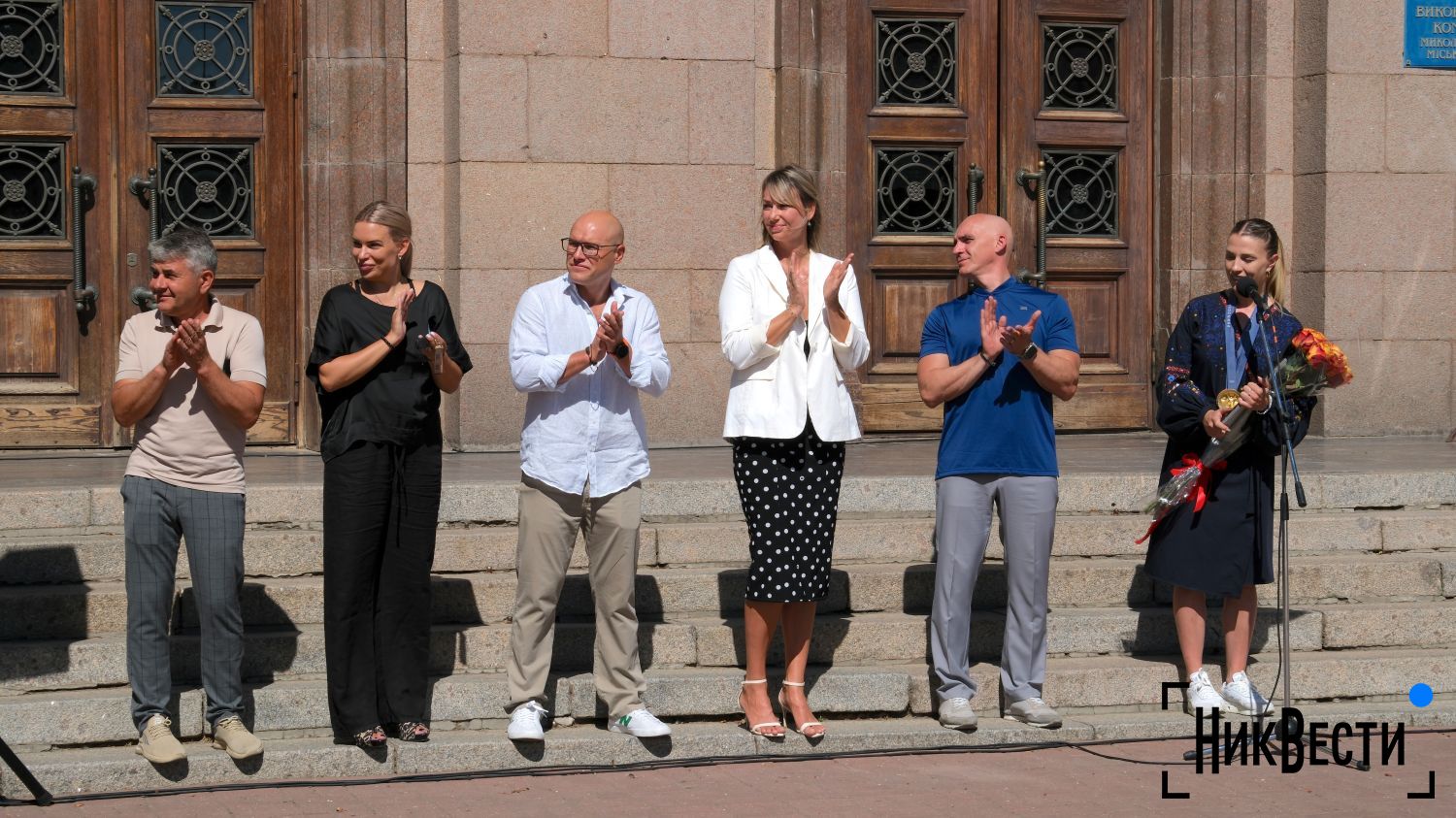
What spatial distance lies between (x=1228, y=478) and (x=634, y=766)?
270 cm

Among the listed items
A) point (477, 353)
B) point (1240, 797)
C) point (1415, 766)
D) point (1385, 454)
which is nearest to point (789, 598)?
point (1240, 797)

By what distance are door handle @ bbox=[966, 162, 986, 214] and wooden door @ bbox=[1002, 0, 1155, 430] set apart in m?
0.22

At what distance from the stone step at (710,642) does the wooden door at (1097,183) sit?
12.6 ft

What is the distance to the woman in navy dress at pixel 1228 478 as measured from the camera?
24.2 feet

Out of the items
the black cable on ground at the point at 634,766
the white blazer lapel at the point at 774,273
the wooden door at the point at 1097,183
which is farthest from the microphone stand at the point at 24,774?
the wooden door at the point at 1097,183

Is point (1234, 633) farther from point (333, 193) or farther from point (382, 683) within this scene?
point (333, 193)

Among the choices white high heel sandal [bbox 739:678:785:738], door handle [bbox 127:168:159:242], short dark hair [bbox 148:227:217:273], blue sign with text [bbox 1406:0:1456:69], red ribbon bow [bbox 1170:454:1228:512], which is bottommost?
white high heel sandal [bbox 739:678:785:738]

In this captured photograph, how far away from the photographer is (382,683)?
266 inches

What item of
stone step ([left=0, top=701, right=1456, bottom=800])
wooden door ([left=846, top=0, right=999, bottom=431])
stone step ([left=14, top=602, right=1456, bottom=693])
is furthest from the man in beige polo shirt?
wooden door ([left=846, top=0, right=999, bottom=431])

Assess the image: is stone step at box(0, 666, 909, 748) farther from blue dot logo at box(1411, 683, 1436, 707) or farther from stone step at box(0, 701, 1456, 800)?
blue dot logo at box(1411, 683, 1436, 707)

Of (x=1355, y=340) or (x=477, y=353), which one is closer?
(x=477, y=353)

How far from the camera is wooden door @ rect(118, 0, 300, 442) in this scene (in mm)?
10539

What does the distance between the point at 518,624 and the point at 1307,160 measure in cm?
705

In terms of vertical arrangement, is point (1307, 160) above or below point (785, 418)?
above
